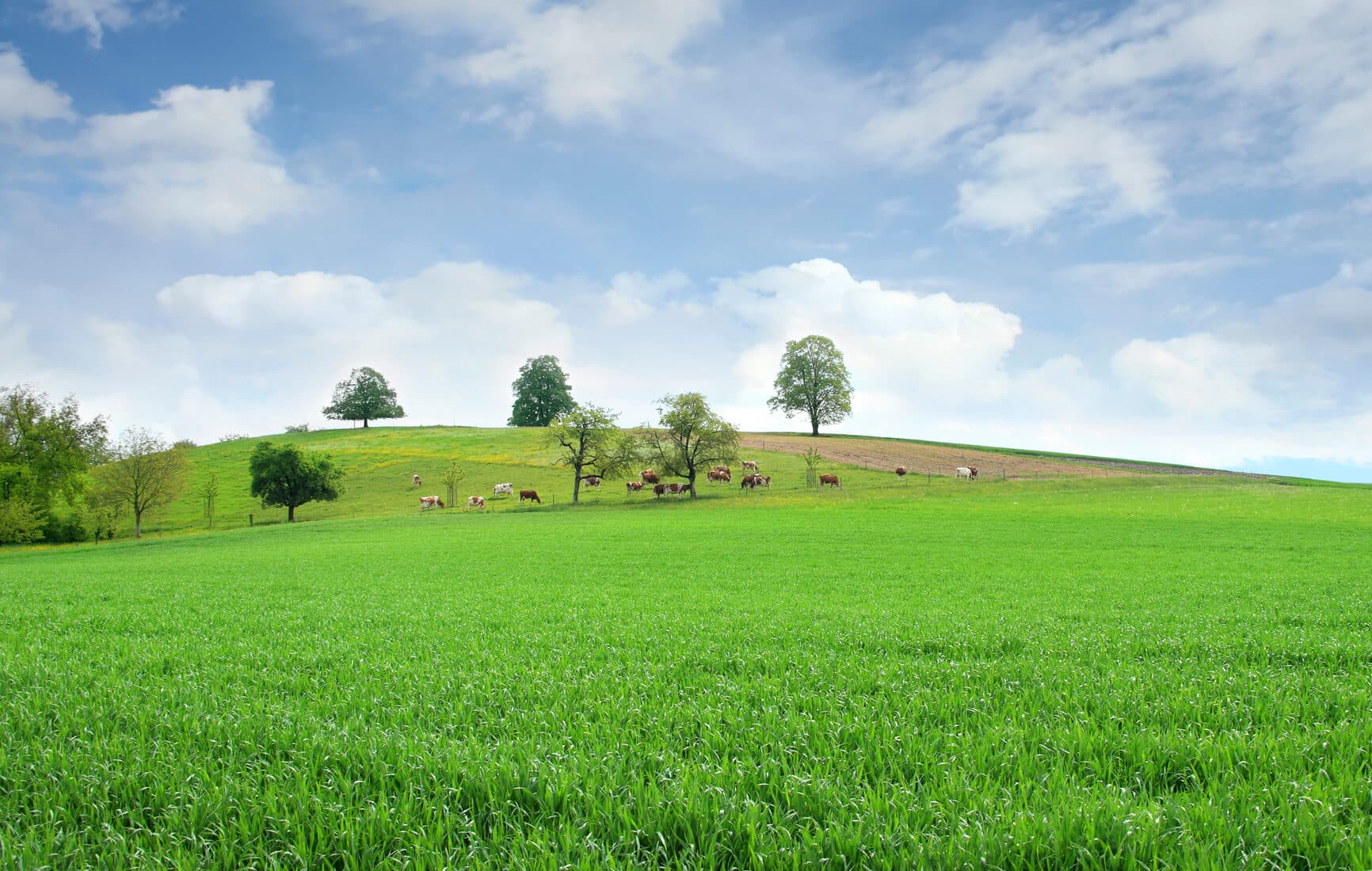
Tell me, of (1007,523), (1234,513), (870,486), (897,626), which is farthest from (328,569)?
(870,486)

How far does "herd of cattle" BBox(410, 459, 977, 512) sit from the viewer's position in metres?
73.3

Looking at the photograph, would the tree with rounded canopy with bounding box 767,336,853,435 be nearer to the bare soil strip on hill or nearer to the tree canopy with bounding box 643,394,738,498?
the bare soil strip on hill

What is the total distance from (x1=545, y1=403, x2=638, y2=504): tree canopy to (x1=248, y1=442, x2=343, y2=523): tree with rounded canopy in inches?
1047

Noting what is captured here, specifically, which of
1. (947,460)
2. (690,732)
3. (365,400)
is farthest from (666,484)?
(365,400)

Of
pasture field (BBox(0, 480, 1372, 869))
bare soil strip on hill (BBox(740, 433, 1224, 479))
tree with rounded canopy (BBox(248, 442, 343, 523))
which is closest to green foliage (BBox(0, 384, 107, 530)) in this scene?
tree with rounded canopy (BBox(248, 442, 343, 523))

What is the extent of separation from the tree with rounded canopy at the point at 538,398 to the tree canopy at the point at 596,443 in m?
67.0

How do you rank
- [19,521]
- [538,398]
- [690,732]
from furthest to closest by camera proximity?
[538,398]
[19,521]
[690,732]

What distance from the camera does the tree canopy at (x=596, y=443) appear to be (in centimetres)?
7419

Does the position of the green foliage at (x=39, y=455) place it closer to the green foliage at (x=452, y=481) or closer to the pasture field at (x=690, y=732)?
the green foliage at (x=452, y=481)

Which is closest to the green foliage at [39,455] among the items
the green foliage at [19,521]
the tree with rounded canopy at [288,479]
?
the green foliage at [19,521]

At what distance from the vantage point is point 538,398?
143m

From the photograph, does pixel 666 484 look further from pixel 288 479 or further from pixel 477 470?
pixel 288 479

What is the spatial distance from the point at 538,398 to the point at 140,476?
271 ft

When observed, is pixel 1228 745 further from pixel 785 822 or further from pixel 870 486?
pixel 870 486
